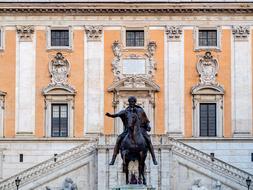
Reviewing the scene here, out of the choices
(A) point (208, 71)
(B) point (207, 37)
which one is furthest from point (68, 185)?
(B) point (207, 37)

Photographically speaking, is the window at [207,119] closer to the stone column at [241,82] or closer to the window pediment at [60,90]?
the stone column at [241,82]

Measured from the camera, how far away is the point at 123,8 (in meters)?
60.5

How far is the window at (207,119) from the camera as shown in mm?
59406

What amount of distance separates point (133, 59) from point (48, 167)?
9705 millimetres

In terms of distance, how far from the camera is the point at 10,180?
179ft

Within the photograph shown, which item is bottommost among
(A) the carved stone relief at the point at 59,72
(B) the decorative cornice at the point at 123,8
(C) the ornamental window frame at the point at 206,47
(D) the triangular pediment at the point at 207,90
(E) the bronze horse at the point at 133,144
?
(E) the bronze horse at the point at 133,144

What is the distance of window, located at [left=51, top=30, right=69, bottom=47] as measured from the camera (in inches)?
2387

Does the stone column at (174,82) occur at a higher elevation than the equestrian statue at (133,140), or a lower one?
higher

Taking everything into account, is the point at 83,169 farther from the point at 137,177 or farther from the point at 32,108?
the point at 137,177

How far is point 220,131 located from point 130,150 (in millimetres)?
30162

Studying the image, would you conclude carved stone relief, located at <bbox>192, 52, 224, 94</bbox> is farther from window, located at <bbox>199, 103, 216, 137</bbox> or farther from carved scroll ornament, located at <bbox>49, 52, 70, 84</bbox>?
carved scroll ornament, located at <bbox>49, 52, 70, 84</bbox>

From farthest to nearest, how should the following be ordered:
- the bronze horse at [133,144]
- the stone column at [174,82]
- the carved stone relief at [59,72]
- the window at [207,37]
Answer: the window at [207,37] → the carved stone relief at [59,72] → the stone column at [174,82] → the bronze horse at [133,144]

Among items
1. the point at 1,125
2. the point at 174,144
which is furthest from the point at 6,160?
the point at 174,144

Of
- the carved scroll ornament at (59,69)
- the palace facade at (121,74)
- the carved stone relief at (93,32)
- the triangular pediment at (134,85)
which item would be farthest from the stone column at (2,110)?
the triangular pediment at (134,85)
